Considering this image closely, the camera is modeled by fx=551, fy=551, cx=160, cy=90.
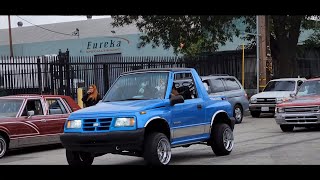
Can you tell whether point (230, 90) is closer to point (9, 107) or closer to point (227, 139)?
point (227, 139)

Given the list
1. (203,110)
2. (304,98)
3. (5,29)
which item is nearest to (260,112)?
(304,98)

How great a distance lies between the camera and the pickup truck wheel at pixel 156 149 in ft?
31.6

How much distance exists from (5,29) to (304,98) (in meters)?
49.6

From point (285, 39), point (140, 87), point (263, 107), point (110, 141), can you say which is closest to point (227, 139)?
point (140, 87)

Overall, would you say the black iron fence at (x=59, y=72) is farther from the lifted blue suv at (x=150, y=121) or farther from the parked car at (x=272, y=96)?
the lifted blue suv at (x=150, y=121)

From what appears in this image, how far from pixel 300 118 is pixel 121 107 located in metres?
7.69

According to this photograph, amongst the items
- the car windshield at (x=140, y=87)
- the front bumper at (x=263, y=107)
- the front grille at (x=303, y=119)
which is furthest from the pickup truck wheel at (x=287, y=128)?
the car windshield at (x=140, y=87)

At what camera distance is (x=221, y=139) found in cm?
1156

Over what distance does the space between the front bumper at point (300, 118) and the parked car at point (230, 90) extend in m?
4.59

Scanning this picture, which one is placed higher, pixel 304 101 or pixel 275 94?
pixel 304 101

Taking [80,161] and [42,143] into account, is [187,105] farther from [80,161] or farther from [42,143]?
[42,143]

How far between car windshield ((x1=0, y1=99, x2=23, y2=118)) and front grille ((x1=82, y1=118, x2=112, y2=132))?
4.62 m

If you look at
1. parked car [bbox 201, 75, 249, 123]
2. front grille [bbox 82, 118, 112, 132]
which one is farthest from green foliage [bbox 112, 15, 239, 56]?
front grille [bbox 82, 118, 112, 132]
